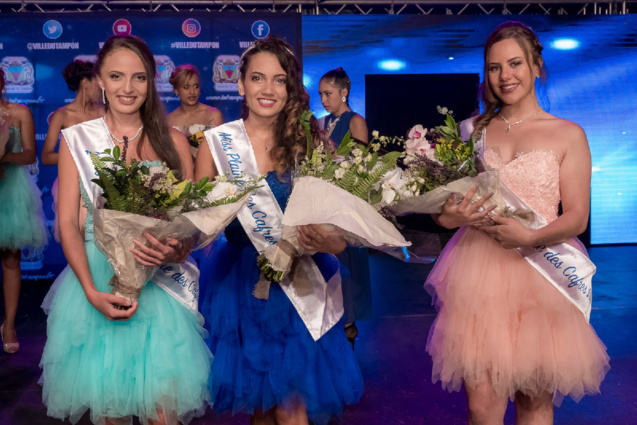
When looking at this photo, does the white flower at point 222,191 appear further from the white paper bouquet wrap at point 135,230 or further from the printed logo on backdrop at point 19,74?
the printed logo on backdrop at point 19,74

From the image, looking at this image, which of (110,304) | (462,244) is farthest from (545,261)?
(110,304)

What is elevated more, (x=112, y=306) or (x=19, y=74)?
(x=19, y=74)

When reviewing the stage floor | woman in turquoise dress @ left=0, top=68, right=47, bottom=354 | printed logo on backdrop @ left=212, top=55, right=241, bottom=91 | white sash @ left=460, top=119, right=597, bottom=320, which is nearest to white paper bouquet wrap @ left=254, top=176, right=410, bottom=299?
white sash @ left=460, top=119, right=597, bottom=320

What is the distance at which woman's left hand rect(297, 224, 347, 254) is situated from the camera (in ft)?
6.01

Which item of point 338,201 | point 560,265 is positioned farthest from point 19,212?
point 560,265

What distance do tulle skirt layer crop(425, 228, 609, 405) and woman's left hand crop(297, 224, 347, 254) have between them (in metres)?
0.47

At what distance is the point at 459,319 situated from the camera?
6.96ft

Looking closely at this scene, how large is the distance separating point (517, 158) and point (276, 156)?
2.56 feet

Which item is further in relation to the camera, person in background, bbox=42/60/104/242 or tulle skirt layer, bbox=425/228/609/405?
person in background, bbox=42/60/104/242

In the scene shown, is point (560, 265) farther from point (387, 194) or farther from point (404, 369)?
point (404, 369)

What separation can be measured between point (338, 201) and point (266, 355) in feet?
1.82

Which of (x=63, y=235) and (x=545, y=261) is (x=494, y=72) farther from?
(x=63, y=235)

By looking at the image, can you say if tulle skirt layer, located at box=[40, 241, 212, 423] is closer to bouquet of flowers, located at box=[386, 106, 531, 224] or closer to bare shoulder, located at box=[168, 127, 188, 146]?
bare shoulder, located at box=[168, 127, 188, 146]

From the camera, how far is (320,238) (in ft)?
6.13
